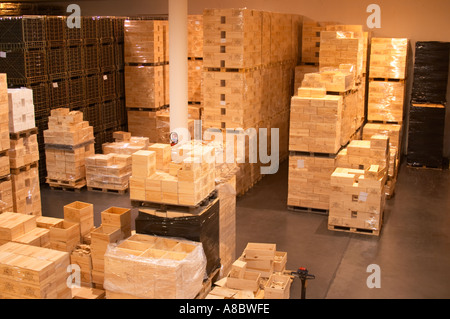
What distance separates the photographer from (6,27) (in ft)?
37.6

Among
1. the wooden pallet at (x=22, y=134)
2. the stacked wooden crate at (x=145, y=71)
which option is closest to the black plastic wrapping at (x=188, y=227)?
the wooden pallet at (x=22, y=134)

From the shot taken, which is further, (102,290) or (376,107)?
(376,107)

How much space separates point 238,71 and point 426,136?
6.35 metres

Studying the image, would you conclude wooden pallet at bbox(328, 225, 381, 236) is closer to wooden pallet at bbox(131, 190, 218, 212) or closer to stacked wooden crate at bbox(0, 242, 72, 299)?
wooden pallet at bbox(131, 190, 218, 212)

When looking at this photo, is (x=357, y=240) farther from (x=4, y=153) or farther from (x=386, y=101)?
(x=4, y=153)

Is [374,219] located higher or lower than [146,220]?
lower

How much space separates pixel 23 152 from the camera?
372 inches

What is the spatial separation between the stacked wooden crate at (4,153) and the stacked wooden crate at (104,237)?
2599 millimetres

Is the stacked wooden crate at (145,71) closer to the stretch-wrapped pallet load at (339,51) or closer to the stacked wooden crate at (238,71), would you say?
the stacked wooden crate at (238,71)

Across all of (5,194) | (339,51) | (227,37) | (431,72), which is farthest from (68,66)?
(431,72)
